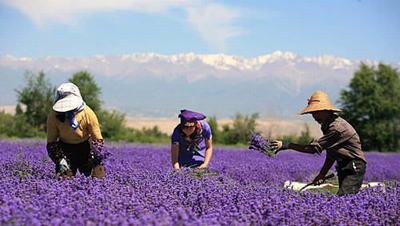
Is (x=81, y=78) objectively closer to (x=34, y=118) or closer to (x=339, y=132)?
(x=34, y=118)

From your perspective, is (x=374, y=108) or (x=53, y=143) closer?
(x=53, y=143)

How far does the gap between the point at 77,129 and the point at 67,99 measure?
272mm

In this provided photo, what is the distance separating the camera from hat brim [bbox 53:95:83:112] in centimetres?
478

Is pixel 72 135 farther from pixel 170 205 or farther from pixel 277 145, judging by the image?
pixel 277 145

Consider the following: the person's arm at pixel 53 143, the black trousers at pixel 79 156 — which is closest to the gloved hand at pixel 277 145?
the black trousers at pixel 79 156

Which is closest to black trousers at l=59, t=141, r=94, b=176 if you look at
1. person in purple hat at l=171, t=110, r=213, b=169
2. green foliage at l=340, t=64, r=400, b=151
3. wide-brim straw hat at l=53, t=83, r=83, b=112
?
wide-brim straw hat at l=53, t=83, r=83, b=112

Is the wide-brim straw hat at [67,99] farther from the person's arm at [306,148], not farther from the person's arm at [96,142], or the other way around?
the person's arm at [306,148]

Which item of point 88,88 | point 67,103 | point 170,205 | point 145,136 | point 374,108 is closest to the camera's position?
point 170,205

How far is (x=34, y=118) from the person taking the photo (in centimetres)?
2964

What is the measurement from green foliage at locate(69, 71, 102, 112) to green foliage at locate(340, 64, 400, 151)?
13.8 meters

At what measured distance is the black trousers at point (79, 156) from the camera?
5125 millimetres

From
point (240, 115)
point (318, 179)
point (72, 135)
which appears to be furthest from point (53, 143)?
point (240, 115)

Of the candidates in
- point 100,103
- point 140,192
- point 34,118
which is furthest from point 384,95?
point 140,192

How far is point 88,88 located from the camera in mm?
31016
